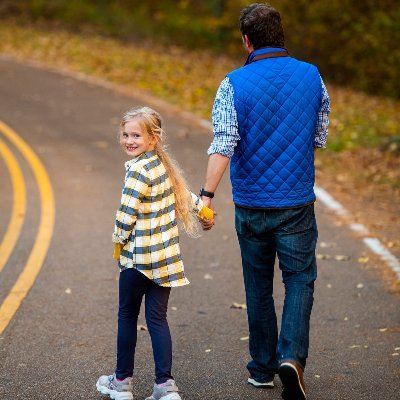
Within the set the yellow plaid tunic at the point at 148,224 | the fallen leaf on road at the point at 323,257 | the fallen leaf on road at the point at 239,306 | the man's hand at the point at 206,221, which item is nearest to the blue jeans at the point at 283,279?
the man's hand at the point at 206,221

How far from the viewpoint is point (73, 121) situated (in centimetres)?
1678

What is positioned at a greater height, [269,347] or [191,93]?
[191,93]

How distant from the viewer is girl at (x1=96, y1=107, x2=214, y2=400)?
4.86 m

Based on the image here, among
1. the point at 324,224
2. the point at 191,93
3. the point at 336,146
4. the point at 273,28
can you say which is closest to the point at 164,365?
the point at 273,28

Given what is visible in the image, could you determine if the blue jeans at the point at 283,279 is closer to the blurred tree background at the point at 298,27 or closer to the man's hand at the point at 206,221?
the man's hand at the point at 206,221

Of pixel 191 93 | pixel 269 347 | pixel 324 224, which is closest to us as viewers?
pixel 269 347

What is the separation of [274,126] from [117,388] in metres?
1.79

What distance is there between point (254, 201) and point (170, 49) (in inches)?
958

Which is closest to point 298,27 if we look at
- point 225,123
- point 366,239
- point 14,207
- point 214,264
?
point 14,207

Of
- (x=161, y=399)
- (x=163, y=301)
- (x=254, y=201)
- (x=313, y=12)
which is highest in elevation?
(x=313, y=12)

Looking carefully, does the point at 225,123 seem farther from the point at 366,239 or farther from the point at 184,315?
the point at 366,239

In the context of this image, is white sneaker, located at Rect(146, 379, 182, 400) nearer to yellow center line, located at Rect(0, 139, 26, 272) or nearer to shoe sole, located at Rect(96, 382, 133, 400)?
shoe sole, located at Rect(96, 382, 133, 400)

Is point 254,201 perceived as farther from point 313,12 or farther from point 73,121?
point 313,12

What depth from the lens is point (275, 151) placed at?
509 cm
